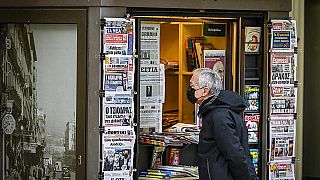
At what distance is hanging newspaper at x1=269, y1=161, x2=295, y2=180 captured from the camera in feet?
26.2

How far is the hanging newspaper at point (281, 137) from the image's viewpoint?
7.96 m

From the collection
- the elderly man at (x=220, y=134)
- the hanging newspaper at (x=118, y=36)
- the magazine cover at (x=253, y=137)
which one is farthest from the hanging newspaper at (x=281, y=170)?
the hanging newspaper at (x=118, y=36)

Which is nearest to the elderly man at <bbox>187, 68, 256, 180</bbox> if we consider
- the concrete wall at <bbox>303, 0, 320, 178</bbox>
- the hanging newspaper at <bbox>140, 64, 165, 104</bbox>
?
the hanging newspaper at <bbox>140, 64, 165, 104</bbox>

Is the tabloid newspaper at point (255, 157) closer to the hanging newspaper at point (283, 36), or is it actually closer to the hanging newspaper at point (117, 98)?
the hanging newspaper at point (283, 36)

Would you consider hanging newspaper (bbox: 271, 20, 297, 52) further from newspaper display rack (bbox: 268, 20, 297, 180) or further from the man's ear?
the man's ear

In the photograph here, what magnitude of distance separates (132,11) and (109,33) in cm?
36

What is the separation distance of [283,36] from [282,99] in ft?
2.10

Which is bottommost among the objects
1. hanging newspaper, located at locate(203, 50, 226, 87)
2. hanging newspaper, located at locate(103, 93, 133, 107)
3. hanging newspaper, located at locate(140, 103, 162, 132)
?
hanging newspaper, located at locate(140, 103, 162, 132)

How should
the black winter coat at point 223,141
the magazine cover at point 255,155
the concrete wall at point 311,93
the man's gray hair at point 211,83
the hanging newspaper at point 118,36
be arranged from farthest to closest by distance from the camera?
the concrete wall at point 311,93
the magazine cover at point 255,155
the hanging newspaper at point 118,36
the man's gray hair at point 211,83
the black winter coat at point 223,141

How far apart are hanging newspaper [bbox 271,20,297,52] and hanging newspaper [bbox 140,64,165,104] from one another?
A: 117 cm

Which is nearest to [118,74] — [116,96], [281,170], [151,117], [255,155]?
[116,96]

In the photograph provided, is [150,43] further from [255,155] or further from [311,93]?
[311,93]

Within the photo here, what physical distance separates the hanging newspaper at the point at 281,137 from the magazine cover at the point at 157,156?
1114mm

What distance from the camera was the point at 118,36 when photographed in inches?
295
